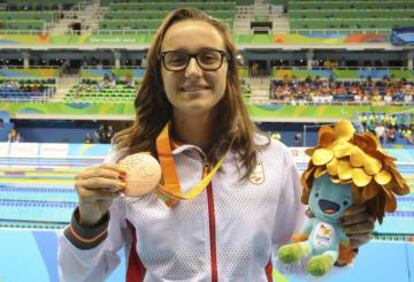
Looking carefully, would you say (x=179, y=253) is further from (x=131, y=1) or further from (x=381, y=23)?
(x=131, y=1)

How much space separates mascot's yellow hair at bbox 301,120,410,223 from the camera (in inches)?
49.3

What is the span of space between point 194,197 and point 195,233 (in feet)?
0.34

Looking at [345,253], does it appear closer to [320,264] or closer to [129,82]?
[320,264]

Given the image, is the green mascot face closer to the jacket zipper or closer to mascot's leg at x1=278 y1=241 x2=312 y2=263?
mascot's leg at x1=278 y1=241 x2=312 y2=263

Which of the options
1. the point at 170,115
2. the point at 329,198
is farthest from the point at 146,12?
the point at 329,198

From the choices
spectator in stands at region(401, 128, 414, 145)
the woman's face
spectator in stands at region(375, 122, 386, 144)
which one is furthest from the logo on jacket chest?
spectator in stands at region(401, 128, 414, 145)

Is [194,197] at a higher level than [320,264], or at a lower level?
higher

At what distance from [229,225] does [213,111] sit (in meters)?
0.34

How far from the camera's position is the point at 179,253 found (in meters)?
1.40

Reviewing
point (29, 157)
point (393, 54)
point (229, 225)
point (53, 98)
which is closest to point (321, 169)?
point (229, 225)

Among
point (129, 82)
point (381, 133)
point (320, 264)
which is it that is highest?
point (320, 264)

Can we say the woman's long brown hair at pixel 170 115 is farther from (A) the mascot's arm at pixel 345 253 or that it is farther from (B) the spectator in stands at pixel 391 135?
(B) the spectator in stands at pixel 391 135

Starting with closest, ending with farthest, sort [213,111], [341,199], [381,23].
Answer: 1. [341,199]
2. [213,111]
3. [381,23]

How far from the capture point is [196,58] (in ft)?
4.54
